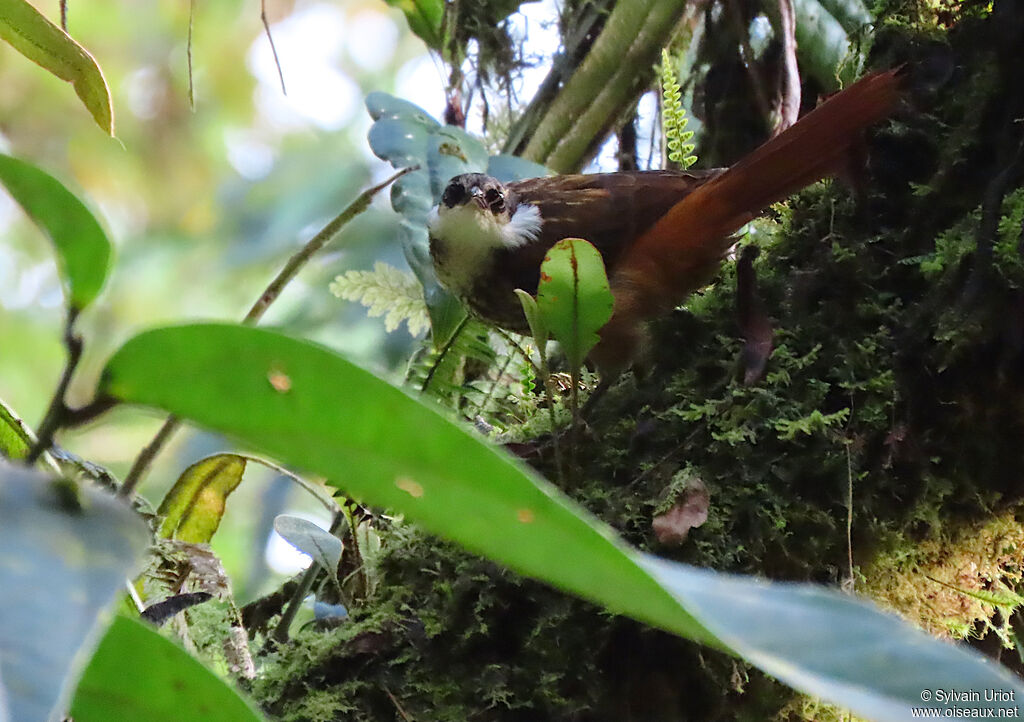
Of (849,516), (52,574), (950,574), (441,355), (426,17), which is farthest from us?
(426,17)

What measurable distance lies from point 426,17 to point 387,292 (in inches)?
38.3

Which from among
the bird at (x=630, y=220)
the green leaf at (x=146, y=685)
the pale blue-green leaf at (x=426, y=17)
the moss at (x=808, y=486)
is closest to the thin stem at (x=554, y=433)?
the moss at (x=808, y=486)

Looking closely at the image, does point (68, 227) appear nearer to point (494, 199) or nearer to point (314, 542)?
point (314, 542)

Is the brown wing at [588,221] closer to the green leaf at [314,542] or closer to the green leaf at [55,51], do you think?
the green leaf at [314,542]

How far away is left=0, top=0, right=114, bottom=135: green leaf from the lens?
102 cm

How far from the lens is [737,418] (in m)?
1.21

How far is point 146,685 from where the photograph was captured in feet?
1.68

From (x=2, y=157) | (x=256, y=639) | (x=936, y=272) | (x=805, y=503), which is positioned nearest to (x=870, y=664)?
(x=2, y=157)

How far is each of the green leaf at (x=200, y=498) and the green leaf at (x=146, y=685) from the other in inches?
36.2

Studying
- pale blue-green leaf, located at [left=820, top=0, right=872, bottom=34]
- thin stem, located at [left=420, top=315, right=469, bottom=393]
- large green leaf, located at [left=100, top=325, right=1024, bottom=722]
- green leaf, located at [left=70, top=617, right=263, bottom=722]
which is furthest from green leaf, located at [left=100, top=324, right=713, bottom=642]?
pale blue-green leaf, located at [left=820, top=0, right=872, bottom=34]

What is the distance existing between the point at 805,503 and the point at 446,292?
3.26ft

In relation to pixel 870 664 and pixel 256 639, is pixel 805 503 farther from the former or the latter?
pixel 256 639

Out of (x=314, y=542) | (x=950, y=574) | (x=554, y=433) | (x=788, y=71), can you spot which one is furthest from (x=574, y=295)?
(x=788, y=71)

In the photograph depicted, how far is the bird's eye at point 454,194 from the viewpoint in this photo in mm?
1874
